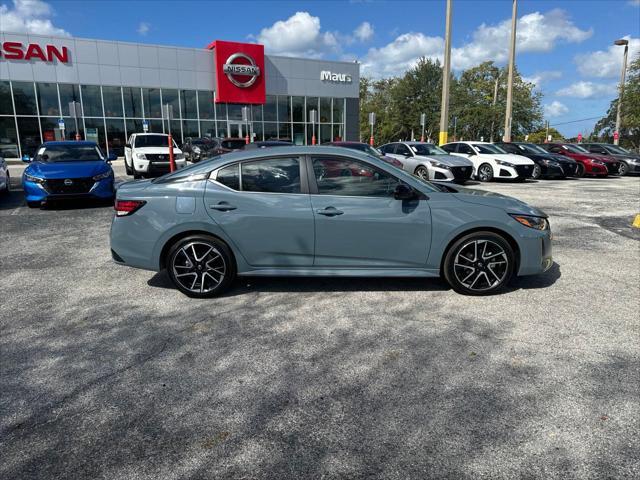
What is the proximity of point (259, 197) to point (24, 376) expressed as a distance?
2.50 metres

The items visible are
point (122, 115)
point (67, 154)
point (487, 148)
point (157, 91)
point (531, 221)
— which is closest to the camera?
point (531, 221)

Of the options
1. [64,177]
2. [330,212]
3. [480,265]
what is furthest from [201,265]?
[64,177]

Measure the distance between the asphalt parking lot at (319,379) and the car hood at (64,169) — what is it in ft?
17.3

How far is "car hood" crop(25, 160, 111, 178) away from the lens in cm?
1019

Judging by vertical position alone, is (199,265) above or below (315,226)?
below

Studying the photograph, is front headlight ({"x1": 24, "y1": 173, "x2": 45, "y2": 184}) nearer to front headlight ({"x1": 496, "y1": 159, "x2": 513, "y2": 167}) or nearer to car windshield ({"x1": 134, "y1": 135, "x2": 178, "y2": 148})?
car windshield ({"x1": 134, "y1": 135, "x2": 178, "y2": 148})

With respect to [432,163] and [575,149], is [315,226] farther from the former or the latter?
[575,149]

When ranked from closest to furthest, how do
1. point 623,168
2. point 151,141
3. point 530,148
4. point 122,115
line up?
point 151,141 → point 530,148 → point 623,168 → point 122,115

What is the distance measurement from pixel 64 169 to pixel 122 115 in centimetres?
2318

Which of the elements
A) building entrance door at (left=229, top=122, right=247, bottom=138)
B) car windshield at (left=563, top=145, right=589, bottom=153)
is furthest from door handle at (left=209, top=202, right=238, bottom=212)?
building entrance door at (left=229, top=122, right=247, bottom=138)

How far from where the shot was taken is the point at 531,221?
16.0 ft

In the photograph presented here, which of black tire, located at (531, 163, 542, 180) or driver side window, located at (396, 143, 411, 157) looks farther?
black tire, located at (531, 163, 542, 180)

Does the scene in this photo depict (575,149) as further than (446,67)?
Yes

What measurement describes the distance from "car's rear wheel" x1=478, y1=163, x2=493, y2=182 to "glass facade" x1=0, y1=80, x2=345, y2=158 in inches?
536
